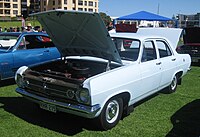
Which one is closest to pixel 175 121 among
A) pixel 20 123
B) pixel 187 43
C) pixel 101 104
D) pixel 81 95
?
pixel 101 104

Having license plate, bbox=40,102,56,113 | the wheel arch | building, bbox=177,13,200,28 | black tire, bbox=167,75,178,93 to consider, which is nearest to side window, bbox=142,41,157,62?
the wheel arch

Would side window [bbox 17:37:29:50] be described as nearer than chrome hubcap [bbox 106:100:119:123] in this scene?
No

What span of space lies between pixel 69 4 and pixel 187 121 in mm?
100313

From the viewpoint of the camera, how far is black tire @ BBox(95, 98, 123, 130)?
4.30 meters

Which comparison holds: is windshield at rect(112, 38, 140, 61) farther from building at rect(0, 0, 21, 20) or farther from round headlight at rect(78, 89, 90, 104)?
building at rect(0, 0, 21, 20)

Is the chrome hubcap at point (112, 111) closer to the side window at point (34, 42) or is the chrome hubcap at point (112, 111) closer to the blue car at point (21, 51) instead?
the blue car at point (21, 51)

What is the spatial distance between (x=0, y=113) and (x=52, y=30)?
1902 millimetres

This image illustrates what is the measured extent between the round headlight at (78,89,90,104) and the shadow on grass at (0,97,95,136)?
66cm

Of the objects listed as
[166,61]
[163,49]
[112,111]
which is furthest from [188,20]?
[112,111]

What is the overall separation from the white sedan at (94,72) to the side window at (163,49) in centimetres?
4

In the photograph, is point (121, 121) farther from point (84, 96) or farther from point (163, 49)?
point (163, 49)

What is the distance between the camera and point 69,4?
101250 millimetres

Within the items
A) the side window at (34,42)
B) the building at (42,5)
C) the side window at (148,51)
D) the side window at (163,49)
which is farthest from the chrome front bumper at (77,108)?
the building at (42,5)

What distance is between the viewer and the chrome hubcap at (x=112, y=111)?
4414 millimetres
